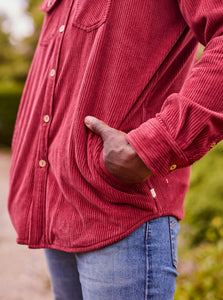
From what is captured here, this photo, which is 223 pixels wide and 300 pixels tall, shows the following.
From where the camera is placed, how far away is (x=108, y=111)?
1270 mm

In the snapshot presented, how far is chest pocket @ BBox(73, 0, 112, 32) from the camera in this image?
1.29 m

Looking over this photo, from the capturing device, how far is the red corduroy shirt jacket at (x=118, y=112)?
1.12 meters

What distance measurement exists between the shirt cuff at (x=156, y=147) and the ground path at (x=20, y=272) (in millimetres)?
3035

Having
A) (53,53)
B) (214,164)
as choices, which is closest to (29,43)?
(214,164)

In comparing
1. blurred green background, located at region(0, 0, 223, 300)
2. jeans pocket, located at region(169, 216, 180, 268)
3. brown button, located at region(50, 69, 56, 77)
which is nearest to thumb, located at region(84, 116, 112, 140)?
brown button, located at region(50, 69, 56, 77)

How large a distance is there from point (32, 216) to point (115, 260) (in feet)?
1.16

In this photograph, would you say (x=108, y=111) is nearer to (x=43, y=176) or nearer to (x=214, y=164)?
(x=43, y=176)

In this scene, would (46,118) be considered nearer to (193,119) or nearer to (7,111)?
(193,119)

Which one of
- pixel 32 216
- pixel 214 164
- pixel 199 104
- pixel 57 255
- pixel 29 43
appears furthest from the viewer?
pixel 29 43

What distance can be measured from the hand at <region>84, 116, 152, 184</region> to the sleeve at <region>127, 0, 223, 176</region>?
1.0 inches

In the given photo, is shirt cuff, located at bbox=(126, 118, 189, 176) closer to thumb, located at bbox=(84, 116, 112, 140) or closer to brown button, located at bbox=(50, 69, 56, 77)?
thumb, located at bbox=(84, 116, 112, 140)

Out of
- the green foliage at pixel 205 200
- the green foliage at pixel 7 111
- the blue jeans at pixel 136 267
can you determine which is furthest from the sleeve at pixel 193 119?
the green foliage at pixel 7 111

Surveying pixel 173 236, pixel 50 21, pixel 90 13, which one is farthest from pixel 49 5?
pixel 173 236

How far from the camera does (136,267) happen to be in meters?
1.21
